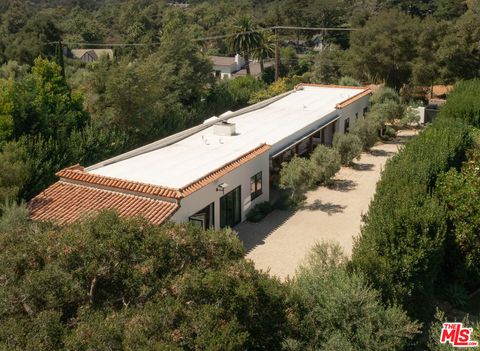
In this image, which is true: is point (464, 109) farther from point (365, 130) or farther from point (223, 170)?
point (223, 170)

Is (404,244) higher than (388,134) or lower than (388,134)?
higher

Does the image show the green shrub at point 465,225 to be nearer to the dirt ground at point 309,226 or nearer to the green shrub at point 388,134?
the dirt ground at point 309,226

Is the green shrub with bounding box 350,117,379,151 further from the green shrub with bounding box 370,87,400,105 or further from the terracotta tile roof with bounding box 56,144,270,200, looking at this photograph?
the terracotta tile roof with bounding box 56,144,270,200

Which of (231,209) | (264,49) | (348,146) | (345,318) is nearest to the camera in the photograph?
(345,318)

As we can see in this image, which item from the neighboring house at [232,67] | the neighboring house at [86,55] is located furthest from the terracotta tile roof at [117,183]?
the neighboring house at [86,55]

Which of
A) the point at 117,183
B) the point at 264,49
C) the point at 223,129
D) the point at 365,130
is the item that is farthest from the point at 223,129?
the point at 264,49
